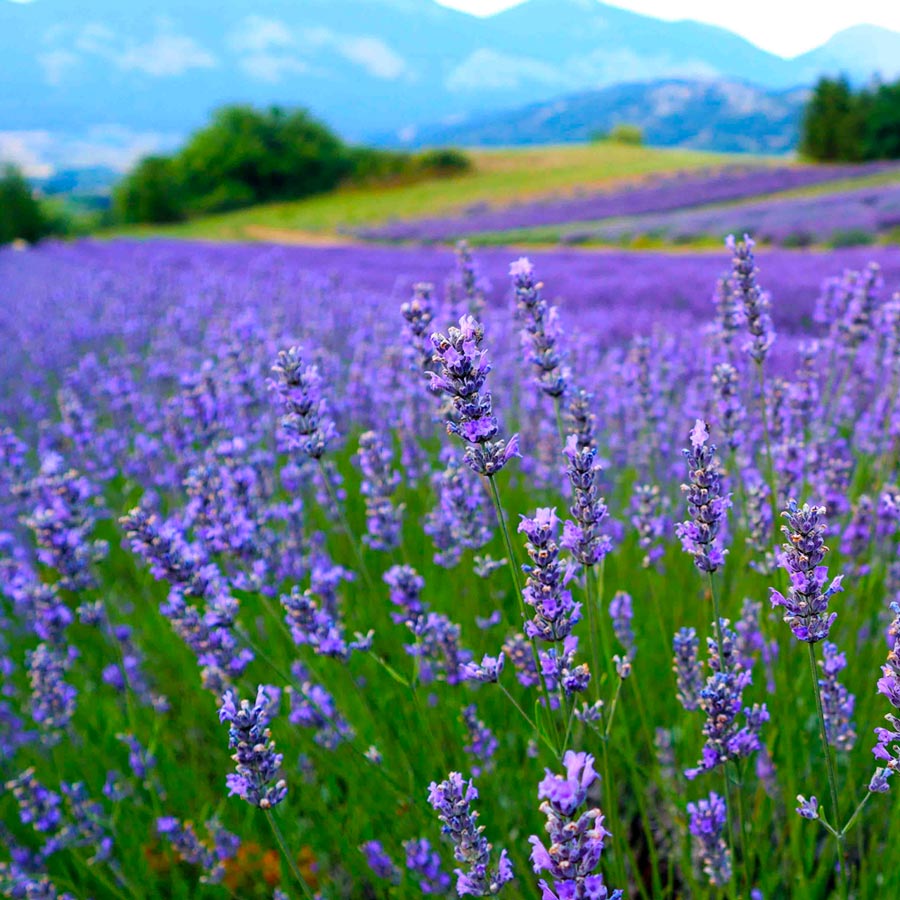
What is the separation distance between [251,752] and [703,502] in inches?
29.3

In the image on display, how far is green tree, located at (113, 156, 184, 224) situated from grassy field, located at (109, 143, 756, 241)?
7.25 feet

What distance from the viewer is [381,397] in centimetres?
355

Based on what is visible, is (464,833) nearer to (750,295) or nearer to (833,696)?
(833,696)

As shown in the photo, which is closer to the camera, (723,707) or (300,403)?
(723,707)

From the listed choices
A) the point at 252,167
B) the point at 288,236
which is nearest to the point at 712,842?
the point at 288,236

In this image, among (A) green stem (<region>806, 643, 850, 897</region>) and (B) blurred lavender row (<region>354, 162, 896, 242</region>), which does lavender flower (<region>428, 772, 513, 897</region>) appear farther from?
(B) blurred lavender row (<region>354, 162, 896, 242</region>)

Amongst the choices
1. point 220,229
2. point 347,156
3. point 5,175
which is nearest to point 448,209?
point 220,229

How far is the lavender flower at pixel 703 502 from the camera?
0.97 m

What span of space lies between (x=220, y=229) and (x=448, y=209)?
1041 cm

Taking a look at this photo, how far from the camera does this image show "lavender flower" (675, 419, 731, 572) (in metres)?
0.97

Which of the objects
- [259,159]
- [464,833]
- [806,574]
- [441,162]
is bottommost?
[464,833]

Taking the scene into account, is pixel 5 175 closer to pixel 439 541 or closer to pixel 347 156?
pixel 347 156

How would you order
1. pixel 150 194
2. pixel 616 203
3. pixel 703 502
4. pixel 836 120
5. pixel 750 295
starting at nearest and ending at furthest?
pixel 703 502, pixel 750 295, pixel 616 203, pixel 836 120, pixel 150 194

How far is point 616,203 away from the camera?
88.0 feet
